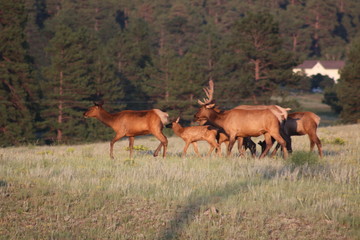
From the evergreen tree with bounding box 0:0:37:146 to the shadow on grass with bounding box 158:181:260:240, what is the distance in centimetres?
3741

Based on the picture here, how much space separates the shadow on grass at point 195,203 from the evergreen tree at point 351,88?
1671 inches

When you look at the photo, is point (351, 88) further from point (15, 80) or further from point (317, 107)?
point (317, 107)

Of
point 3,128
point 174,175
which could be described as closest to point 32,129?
point 3,128

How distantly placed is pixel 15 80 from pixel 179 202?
141 feet

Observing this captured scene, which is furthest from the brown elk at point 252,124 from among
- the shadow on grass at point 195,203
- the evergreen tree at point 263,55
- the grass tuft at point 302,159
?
the evergreen tree at point 263,55

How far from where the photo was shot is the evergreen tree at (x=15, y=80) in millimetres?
47062

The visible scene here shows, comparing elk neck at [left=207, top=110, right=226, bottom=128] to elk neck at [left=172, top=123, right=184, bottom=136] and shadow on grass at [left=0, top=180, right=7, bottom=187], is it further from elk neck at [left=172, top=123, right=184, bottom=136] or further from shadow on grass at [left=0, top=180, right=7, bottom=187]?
shadow on grass at [left=0, top=180, right=7, bottom=187]

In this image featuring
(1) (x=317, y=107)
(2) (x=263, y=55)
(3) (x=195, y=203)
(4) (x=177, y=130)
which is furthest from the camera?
(1) (x=317, y=107)

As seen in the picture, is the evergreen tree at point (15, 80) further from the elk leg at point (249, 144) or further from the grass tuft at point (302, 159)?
the grass tuft at point (302, 159)

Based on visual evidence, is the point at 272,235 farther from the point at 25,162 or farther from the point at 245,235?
the point at 25,162

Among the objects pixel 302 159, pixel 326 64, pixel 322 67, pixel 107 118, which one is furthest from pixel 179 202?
pixel 322 67

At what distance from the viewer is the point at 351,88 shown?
168 ft

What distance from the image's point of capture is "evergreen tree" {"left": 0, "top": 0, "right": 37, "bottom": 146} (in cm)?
4706

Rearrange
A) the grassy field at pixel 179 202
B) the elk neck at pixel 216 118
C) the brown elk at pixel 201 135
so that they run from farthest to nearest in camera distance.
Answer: the brown elk at pixel 201 135 < the elk neck at pixel 216 118 < the grassy field at pixel 179 202
